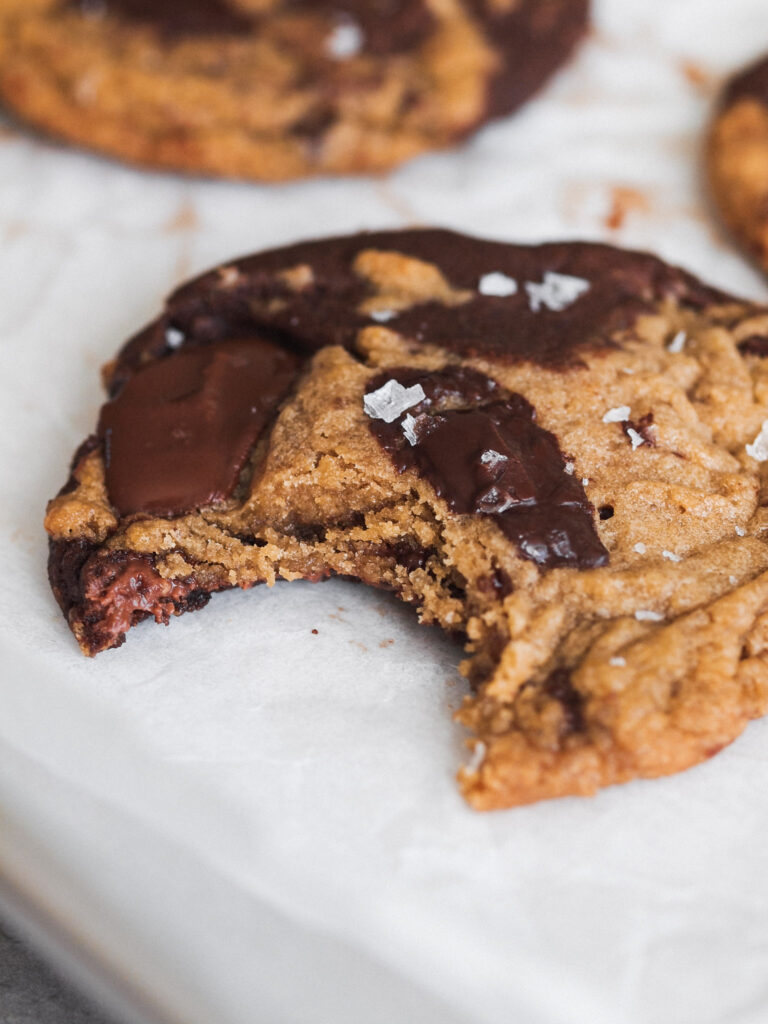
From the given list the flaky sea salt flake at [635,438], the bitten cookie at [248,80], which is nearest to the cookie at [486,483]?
the flaky sea salt flake at [635,438]

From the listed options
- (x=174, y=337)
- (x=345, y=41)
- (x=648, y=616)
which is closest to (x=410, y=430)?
(x=648, y=616)

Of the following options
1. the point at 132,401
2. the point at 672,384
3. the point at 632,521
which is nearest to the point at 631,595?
the point at 632,521

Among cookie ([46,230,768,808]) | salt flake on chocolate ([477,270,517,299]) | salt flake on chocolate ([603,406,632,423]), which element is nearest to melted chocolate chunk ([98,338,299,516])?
cookie ([46,230,768,808])

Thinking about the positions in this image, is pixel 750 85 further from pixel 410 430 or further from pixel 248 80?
pixel 410 430

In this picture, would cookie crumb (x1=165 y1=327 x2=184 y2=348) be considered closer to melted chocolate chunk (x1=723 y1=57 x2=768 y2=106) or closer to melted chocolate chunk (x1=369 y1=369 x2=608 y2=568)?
melted chocolate chunk (x1=369 y1=369 x2=608 y2=568)

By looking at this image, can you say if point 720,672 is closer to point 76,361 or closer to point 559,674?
point 559,674

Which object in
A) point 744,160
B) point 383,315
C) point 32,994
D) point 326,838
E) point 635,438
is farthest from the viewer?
point 744,160
